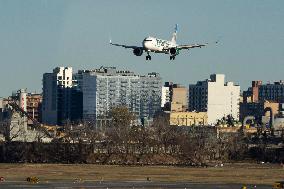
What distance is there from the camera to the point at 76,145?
169 metres

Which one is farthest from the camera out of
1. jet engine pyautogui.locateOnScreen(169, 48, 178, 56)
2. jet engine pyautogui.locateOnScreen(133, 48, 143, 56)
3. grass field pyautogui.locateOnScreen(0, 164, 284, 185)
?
jet engine pyautogui.locateOnScreen(169, 48, 178, 56)

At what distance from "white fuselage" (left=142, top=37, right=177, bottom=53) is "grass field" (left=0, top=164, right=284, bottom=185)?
1622 cm

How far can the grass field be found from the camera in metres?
116

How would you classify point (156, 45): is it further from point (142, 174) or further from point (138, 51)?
point (142, 174)

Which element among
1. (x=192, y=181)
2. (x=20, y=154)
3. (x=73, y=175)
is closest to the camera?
(x=192, y=181)

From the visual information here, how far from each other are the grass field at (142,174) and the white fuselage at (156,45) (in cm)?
1622

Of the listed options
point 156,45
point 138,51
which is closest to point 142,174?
point 138,51

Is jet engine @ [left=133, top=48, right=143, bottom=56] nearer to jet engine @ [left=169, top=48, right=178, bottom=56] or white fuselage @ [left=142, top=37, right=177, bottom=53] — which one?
white fuselage @ [left=142, top=37, right=177, bottom=53]

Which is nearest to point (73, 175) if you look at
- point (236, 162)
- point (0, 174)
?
point (0, 174)

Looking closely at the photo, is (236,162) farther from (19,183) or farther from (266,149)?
(19,183)

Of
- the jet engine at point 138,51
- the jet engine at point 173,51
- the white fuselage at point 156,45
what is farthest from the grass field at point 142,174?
the white fuselage at point 156,45

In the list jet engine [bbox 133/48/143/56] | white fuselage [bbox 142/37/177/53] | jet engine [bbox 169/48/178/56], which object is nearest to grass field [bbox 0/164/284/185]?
jet engine [bbox 133/48/143/56]

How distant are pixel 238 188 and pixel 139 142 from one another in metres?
84.1

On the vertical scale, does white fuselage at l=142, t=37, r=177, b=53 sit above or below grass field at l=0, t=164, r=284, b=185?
above
